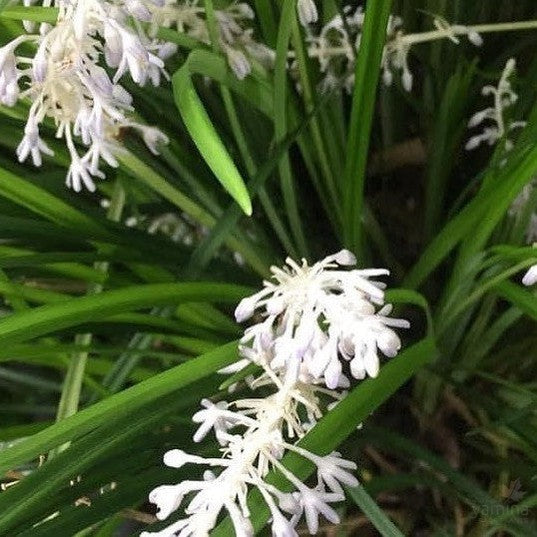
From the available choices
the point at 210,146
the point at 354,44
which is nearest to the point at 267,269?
the point at 354,44

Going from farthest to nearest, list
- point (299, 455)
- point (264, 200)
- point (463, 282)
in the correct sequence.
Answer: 1. point (264, 200)
2. point (463, 282)
3. point (299, 455)

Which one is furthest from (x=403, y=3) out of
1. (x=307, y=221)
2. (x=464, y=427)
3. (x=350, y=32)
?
(x=464, y=427)

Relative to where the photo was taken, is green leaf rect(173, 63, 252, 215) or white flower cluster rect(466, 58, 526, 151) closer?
green leaf rect(173, 63, 252, 215)

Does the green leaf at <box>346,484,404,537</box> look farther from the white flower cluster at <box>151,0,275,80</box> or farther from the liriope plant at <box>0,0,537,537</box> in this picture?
the white flower cluster at <box>151,0,275,80</box>

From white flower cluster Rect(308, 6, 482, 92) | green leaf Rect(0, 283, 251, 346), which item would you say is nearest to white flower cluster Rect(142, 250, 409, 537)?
green leaf Rect(0, 283, 251, 346)

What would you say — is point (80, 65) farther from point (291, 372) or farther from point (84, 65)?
point (291, 372)

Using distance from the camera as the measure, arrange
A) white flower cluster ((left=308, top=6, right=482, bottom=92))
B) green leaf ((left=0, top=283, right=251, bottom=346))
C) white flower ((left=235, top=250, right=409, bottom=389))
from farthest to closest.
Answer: white flower cluster ((left=308, top=6, right=482, bottom=92)) < green leaf ((left=0, top=283, right=251, bottom=346)) < white flower ((left=235, top=250, right=409, bottom=389))

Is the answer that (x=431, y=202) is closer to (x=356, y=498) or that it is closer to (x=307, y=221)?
(x=307, y=221)

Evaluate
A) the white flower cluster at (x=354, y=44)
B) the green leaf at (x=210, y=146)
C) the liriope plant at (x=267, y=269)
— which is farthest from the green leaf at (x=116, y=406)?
the white flower cluster at (x=354, y=44)
